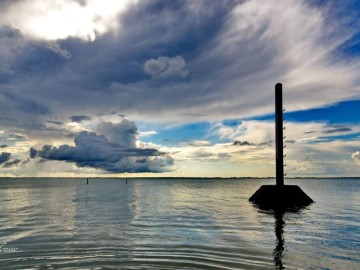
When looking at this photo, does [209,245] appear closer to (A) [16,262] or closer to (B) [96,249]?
(B) [96,249]

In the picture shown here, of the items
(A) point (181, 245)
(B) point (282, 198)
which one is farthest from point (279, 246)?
(B) point (282, 198)

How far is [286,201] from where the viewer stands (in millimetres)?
41188

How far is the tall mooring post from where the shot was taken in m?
41.2

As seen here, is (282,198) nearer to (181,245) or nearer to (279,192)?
(279,192)

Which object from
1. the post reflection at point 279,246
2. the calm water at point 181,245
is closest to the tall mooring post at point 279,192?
the calm water at point 181,245

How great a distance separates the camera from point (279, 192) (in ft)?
138

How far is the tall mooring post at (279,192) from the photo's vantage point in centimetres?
A: 4122

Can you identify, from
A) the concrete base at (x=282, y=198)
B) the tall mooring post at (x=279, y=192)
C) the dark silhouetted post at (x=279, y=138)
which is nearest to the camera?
the concrete base at (x=282, y=198)

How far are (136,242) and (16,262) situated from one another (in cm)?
615

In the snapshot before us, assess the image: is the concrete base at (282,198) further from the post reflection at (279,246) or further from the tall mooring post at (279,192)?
the post reflection at (279,246)

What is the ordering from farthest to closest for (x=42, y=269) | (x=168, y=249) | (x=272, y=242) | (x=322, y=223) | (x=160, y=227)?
(x=322, y=223) < (x=160, y=227) < (x=272, y=242) < (x=168, y=249) < (x=42, y=269)

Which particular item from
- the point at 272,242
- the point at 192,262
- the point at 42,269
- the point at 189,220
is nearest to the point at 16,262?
the point at 42,269

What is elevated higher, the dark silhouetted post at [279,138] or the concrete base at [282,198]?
the dark silhouetted post at [279,138]

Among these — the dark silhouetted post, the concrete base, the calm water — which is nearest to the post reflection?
the calm water
